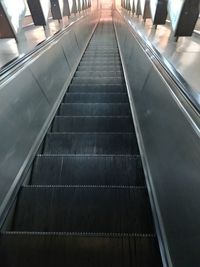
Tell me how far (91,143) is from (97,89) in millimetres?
1738

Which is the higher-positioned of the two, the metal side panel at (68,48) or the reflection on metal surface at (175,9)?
the reflection on metal surface at (175,9)

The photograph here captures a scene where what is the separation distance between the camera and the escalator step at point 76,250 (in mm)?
1244

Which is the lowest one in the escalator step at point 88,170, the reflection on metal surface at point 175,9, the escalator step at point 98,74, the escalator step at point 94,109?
the escalator step at point 98,74

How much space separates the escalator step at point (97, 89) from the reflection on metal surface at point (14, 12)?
1293mm

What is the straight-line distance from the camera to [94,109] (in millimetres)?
3141

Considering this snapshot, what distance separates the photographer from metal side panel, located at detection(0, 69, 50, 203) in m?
1.64

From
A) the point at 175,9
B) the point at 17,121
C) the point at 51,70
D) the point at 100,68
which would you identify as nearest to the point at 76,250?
the point at 17,121

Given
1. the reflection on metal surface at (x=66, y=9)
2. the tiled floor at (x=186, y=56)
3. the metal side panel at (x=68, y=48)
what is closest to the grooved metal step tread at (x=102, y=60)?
the metal side panel at (x=68, y=48)

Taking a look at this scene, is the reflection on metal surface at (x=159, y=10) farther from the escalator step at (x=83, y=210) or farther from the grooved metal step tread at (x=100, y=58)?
the escalator step at (x=83, y=210)

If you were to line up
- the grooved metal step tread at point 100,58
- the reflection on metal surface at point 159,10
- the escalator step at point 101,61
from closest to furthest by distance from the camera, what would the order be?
the reflection on metal surface at point 159,10 < the escalator step at point 101,61 < the grooved metal step tread at point 100,58

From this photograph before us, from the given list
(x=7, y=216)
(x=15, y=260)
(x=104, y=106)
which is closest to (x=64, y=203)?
(x=7, y=216)

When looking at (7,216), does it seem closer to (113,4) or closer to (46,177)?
(46,177)

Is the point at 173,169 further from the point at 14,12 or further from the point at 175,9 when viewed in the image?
the point at 14,12

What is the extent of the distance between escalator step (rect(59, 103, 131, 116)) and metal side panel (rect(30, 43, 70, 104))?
214 millimetres
